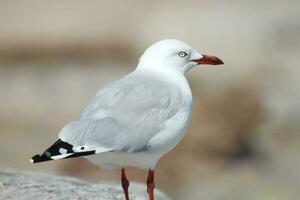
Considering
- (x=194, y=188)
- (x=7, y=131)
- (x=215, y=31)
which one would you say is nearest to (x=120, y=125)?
(x=194, y=188)

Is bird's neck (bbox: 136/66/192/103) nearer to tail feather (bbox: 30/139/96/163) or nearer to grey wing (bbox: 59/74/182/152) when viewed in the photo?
grey wing (bbox: 59/74/182/152)

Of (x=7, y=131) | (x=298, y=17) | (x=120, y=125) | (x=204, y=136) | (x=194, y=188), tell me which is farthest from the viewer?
(x=298, y=17)

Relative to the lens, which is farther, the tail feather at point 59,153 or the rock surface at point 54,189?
the rock surface at point 54,189

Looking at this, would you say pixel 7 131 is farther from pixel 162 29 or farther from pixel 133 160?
pixel 133 160

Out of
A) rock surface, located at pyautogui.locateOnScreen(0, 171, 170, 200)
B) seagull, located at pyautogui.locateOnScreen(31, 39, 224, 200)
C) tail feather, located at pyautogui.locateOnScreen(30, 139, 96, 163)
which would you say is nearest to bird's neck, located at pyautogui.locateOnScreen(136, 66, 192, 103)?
seagull, located at pyautogui.locateOnScreen(31, 39, 224, 200)

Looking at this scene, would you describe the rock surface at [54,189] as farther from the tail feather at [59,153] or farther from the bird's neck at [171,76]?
the tail feather at [59,153]

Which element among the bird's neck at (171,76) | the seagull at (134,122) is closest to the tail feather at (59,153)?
the seagull at (134,122)

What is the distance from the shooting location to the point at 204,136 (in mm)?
11664

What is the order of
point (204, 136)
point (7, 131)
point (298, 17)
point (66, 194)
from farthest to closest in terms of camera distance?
point (298, 17)
point (7, 131)
point (204, 136)
point (66, 194)

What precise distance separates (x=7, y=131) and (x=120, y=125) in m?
8.17

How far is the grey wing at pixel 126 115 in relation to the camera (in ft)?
15.0

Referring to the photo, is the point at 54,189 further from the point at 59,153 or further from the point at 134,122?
the point at 59,153

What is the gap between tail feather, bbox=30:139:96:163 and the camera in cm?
441

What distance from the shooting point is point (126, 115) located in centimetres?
475
